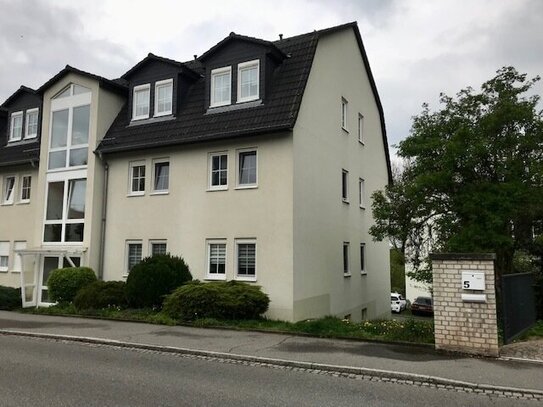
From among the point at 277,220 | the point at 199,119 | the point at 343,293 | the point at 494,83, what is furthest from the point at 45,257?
the point at 494,83

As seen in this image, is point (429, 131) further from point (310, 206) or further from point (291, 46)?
point (291, 46)

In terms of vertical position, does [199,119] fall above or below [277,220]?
above

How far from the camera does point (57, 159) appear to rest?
19.1 m

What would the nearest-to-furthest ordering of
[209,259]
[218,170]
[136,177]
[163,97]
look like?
[209,259] → [218,170] → [136,177] → [163,97]

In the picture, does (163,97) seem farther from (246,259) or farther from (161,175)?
(246,259)

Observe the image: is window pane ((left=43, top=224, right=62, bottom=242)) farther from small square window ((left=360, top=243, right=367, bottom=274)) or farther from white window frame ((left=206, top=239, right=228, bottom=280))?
small square window ((left=360, top=243, right=367, bottom=274))

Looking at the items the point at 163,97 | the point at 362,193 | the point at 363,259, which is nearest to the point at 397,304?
the point at 363,259

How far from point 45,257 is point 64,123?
205 inches

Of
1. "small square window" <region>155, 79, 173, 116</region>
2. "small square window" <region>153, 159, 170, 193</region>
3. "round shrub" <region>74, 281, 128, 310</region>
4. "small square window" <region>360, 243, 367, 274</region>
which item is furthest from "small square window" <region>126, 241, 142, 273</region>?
"small square window" <region>360, 243, 367, 274</region>

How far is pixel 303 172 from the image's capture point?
15.3 metres

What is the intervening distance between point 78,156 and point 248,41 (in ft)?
25.5

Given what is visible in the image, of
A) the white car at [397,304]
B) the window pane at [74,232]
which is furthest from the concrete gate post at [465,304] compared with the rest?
the white car at [397,304]

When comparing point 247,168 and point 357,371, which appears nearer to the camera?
point 357,371

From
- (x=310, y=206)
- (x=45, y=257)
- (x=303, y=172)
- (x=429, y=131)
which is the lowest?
(x=45, y=257)
